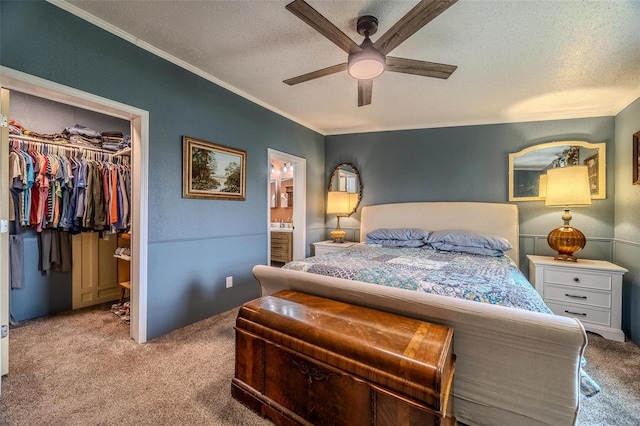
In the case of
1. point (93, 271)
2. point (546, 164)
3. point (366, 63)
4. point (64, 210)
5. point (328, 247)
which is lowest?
point (93, 271)

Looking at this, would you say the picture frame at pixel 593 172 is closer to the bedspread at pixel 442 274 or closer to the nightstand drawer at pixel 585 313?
the nightstand drawer at pixel 585 313

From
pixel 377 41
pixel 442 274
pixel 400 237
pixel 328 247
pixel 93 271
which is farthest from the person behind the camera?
pixel 328 247

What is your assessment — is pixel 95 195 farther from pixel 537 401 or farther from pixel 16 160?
pixel 537 401

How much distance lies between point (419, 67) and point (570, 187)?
221cm

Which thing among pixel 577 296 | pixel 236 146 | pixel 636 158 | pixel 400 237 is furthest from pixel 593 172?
pixel 236 146

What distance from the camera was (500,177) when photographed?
3.49m

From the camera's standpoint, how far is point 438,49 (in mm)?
2113

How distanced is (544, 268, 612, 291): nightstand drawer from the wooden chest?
2.13 meters

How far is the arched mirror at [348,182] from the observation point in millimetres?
4293

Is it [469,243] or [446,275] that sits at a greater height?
[469,243]

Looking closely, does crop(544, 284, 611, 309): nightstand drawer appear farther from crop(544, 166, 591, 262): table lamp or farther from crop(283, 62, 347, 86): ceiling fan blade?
crop(283, 62, 347, 86): ceiling fan blade

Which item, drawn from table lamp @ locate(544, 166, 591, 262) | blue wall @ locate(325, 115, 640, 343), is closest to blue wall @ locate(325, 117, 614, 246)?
blue wall @ locate(325, 115, 640, 343)

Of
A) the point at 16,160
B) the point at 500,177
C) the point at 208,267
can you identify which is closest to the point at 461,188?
the point at 500,177

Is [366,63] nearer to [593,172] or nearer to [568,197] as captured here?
[568,197]
